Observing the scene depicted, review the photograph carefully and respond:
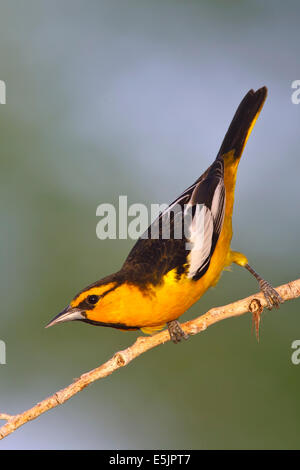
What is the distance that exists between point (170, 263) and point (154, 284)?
8.2 inches

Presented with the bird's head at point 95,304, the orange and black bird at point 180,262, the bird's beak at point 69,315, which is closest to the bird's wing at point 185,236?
the orange and black bird at point 180,262

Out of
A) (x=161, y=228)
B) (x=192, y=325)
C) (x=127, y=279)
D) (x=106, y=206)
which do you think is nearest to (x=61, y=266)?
(x=106, y=206)

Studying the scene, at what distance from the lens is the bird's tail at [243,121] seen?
394 cm

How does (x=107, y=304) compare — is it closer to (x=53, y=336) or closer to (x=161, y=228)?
(x=161, y=228)

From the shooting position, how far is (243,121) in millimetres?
3959

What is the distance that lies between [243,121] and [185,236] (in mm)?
1094

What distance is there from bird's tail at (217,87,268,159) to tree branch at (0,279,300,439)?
4.97 ft

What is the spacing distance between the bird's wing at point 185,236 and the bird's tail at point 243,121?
256mm

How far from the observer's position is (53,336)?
488 cm

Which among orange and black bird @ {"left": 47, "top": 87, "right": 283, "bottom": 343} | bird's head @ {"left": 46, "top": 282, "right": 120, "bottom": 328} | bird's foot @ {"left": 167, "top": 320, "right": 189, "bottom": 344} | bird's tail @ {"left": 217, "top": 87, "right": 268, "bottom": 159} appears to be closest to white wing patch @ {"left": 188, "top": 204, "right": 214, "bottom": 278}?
orange and black bird @ {"left": 47, "top": 87, "right": 283, "bottom": 343}

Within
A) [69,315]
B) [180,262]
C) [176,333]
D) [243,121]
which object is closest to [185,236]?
[180,262]

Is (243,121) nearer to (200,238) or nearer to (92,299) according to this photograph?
(200,238)

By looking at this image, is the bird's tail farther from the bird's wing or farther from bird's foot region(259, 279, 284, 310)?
bird's foot region(259, 279, 284, 310)

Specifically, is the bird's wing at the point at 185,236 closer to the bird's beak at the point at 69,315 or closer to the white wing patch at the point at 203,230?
the white wing patch at the point at 203,230
